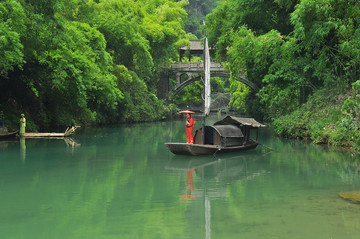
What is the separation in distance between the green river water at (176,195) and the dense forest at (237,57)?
2.07 m

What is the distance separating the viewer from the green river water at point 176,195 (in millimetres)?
6945

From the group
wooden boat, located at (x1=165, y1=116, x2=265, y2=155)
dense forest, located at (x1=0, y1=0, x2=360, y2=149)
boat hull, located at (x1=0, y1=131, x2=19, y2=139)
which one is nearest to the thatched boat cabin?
wooden boat, located at (x1=165, y1=116, x2=265, y2=155)

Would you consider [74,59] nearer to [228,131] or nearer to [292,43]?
[228,131]

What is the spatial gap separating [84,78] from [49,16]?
4.95 m

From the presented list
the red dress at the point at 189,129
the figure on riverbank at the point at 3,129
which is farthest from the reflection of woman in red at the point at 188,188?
the figure on riverbank at the point at 3,129

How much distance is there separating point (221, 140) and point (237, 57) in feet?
24.5

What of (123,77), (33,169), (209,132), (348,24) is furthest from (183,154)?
(123,77)

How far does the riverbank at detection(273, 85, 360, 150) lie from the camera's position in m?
17.4

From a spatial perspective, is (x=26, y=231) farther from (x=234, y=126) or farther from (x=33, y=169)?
(x=234, y=126)

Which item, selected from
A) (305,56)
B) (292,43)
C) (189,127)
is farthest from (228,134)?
(305,56)

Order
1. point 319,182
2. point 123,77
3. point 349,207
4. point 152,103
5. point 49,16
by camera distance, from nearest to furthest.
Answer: point 349,207 → point 319,182 → point 49,16 → point 123,77 → point 152,103

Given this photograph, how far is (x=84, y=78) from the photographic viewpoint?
23.3 metres

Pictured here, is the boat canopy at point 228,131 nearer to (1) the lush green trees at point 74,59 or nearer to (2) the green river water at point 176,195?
(2) the green river water at point 176,195

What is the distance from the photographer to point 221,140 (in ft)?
54.8
